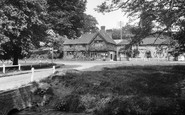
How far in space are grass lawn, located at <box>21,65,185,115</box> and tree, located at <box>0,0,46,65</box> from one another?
6.65m

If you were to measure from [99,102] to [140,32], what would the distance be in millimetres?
4589

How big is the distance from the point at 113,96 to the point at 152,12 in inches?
188

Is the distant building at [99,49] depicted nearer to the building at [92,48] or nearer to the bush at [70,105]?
the building at [92,48]

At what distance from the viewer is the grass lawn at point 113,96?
8398 mm

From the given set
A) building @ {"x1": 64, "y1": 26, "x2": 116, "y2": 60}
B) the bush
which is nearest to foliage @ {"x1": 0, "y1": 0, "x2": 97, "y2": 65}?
the bush

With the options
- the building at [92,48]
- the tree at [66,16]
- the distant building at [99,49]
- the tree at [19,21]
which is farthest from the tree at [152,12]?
the building at [92,48]

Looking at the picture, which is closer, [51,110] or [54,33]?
[51,110]

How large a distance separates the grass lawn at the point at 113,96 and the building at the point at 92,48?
40014 millimetres

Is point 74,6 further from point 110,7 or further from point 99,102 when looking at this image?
point 99,102

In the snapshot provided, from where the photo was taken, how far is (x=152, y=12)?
30.6 ft

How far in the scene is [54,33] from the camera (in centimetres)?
2831

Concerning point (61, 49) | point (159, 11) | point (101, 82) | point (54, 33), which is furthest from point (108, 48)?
point (159, 11)

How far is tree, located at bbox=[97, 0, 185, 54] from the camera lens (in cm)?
901

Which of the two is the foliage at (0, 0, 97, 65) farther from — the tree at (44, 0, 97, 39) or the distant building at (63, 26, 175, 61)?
the distant building at (63, 26, 175, 61)
